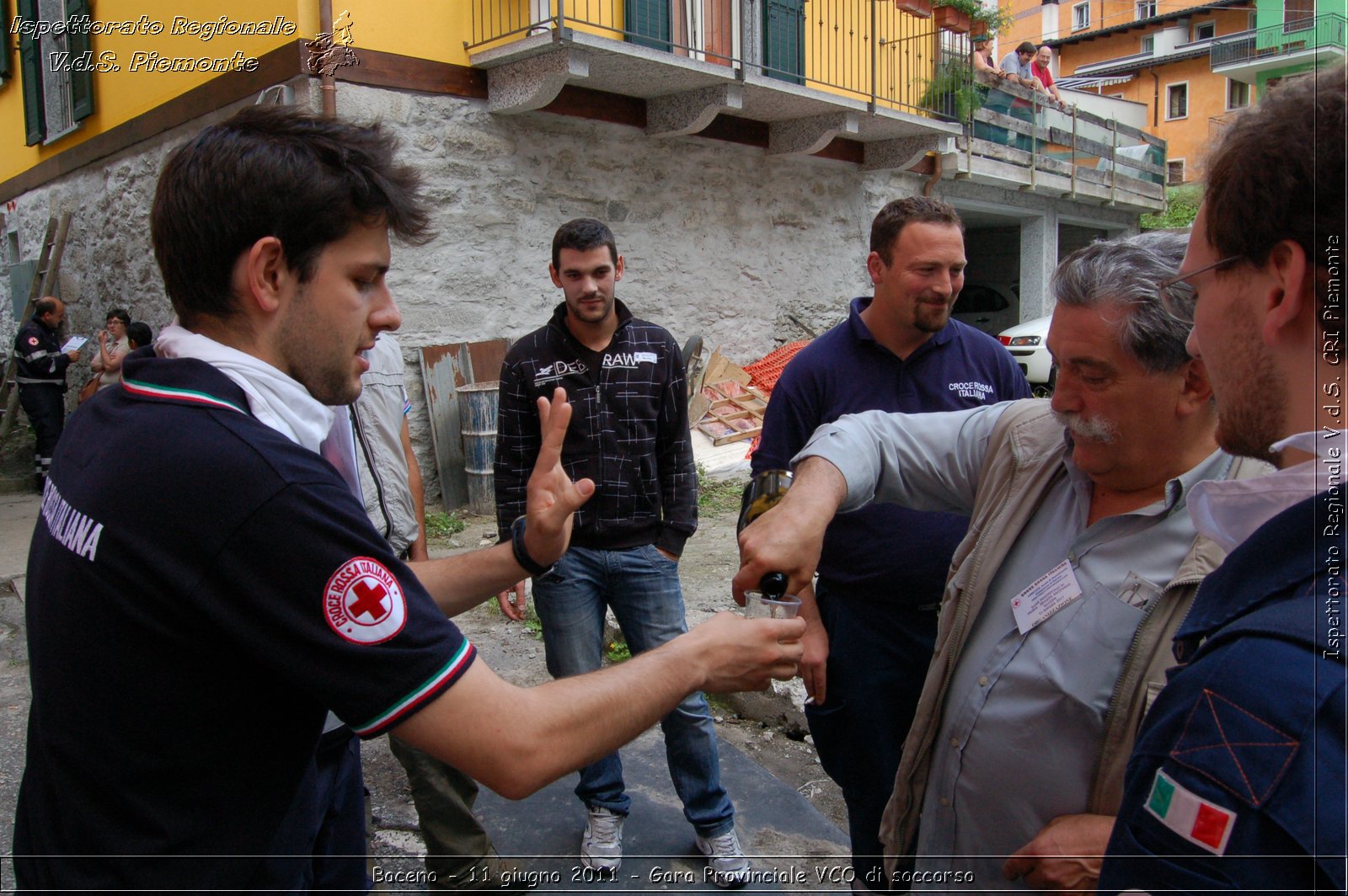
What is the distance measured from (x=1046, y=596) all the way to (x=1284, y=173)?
3.00 feet

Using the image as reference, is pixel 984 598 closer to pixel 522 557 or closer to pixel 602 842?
pixel 522 557

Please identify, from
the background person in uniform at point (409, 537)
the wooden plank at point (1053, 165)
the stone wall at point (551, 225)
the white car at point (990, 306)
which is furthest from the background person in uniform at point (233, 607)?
the white car at point (990, 306)

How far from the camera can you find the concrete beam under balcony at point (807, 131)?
9.98 meters

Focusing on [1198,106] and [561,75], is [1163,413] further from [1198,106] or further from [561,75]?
[1198,106]

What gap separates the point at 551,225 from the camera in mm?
8375

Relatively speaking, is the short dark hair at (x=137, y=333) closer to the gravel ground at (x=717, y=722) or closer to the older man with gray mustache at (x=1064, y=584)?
the gravel ground at (x=717, y=722)

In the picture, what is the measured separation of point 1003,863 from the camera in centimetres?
166

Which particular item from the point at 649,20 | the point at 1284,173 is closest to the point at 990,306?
the point at 649,20

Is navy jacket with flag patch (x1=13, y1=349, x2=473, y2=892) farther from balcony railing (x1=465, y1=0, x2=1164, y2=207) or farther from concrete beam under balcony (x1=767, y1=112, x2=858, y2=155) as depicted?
concrete beam under balcony (x1=767, y1=112, x2=858, y2=155)

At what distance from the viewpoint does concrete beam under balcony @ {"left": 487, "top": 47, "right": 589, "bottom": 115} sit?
7.42m

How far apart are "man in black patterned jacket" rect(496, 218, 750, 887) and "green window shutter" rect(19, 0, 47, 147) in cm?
1085

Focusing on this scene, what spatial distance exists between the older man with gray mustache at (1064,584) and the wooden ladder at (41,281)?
37.1 feet

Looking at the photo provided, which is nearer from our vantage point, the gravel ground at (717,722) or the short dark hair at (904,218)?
the short dark hair at (904,218)

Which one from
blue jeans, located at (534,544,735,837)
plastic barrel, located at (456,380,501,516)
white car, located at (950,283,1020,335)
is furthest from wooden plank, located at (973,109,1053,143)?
blue jeans, located at (534,544,735,837)
